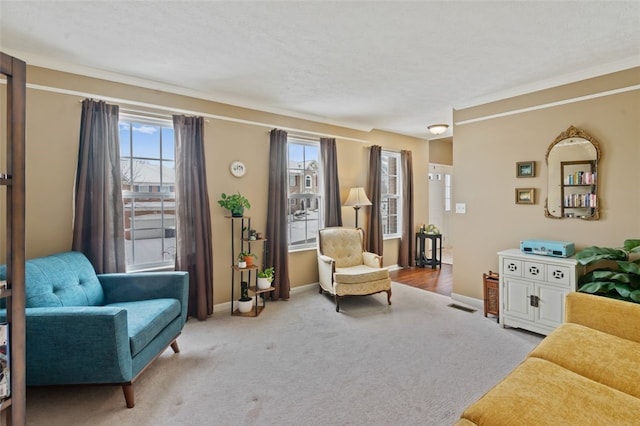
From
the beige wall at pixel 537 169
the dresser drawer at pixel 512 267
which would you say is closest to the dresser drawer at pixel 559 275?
the dresser drawer at pixel 512 267

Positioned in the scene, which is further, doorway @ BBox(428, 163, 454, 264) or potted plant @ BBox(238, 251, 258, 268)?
doorway @ BBox(428, 163, 454, 264)

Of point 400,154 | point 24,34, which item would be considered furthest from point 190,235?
point 400,154

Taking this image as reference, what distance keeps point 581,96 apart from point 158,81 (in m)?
4.23

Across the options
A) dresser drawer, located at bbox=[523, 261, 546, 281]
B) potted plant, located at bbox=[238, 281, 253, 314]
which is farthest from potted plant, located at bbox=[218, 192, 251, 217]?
dresser drawer, located at bbox=[523, 261, 546, 281]

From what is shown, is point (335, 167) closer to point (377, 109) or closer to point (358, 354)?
point (377, 109)

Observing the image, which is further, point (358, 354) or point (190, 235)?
point (190, 235)

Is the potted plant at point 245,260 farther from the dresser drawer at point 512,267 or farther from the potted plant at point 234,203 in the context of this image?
the dresser drawer at point 512,267

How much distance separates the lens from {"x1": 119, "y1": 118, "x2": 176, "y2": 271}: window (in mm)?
3205

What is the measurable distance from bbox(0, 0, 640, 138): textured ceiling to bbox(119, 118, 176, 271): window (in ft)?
1.67

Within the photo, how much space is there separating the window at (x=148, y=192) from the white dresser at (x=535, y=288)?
3606mm

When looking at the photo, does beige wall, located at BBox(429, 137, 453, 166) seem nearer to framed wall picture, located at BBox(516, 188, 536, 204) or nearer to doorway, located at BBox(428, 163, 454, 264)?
doorway, located at BBox(428, 163, 454, 264)

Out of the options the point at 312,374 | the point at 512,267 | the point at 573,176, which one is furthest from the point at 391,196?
the point at 312,374

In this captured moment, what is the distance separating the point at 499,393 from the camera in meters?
1.33

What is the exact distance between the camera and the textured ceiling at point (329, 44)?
1977 mm
